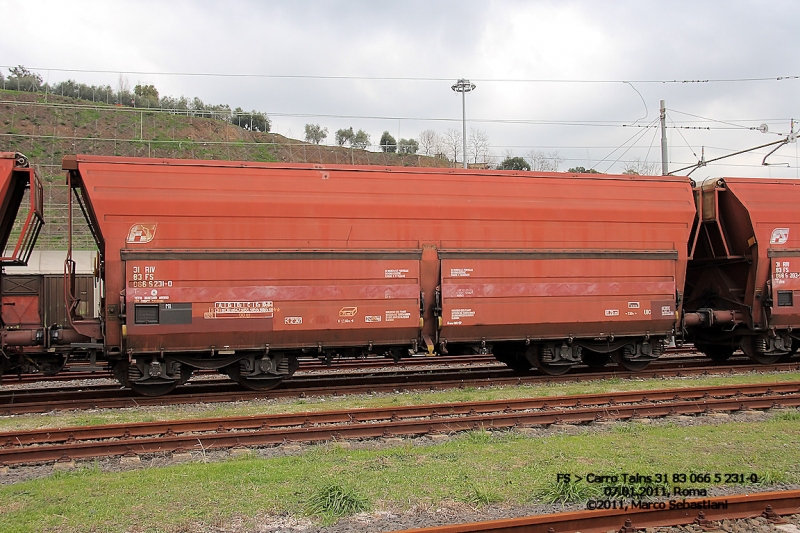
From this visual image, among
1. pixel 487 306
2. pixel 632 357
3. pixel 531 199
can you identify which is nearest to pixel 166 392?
pixel 487 306

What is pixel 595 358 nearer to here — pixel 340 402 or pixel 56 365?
pixel 340 402

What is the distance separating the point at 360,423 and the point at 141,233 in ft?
17.7

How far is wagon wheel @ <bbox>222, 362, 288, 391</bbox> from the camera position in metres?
11.9

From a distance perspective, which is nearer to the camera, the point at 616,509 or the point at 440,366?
the point at 616,509

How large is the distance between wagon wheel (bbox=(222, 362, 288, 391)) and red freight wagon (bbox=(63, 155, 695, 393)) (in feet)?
0.13

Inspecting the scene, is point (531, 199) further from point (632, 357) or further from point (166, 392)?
point (166, 392)

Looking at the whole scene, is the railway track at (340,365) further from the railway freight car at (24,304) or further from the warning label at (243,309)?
the warning label at (243,309)

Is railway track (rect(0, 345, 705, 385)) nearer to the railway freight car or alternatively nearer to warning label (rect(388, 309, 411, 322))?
the railway freight car

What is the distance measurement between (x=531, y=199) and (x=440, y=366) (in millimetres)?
5961

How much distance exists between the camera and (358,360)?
17234 mm

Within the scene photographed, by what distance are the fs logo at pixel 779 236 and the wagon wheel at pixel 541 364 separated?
18.9ft

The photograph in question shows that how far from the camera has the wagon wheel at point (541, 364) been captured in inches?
522

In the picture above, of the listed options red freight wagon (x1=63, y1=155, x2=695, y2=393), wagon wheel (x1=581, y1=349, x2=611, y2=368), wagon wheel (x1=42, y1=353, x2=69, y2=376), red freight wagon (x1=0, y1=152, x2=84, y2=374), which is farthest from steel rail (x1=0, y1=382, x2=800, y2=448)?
wagon wheel (x1=581, y1=349, x2=611, y2=368)

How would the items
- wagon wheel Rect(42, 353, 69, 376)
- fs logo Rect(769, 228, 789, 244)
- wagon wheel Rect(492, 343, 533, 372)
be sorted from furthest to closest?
fs logo Rect(769, 228, 789, 244) < wagon wheel Rect(492, 343, 533, 372) < wagon wheel Rect(42, 353, 69, 376)
